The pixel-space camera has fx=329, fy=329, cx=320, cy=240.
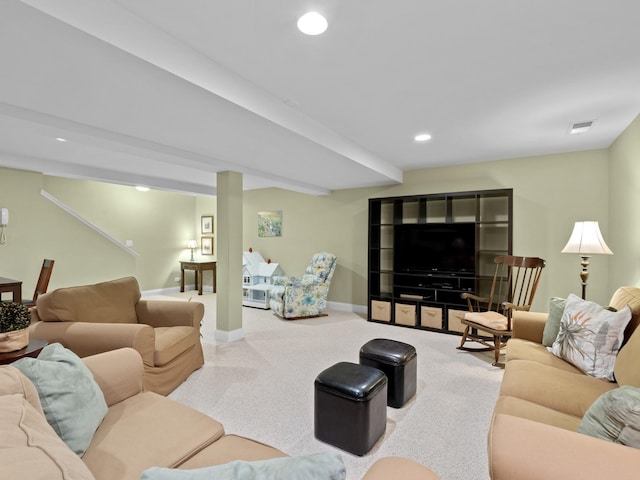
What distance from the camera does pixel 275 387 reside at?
290 cm

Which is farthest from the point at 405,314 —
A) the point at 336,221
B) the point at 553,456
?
the point at 553,456

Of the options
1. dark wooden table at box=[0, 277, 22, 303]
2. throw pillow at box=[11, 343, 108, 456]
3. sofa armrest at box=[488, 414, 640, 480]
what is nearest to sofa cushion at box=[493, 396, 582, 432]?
sofa armrest at box=[488, 414, 640, 480]

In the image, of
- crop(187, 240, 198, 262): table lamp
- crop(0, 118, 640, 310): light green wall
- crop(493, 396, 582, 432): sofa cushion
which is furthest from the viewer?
crop(187, 240, 198, 262): table lamp

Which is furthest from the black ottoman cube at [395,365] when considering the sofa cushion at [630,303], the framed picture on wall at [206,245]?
the framed picture on wall at [206,245]

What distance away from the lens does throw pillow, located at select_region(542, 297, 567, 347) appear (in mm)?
2535

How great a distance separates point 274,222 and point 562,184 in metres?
4.89

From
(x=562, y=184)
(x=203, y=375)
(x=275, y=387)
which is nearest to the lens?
(x=275, y=387)

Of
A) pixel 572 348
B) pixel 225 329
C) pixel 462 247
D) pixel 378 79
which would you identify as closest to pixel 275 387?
pixel 225 329

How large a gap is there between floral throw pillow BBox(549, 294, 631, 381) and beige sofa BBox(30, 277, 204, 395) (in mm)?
2984

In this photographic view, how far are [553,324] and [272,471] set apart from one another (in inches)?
106

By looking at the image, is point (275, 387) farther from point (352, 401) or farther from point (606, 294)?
point (606, 294)

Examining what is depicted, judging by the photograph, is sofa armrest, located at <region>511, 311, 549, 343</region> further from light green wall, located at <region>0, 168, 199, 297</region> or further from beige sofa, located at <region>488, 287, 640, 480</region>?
light green wall, located at <region>0, 168, 199, 297</region>

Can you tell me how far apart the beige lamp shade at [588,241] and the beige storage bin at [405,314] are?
2.13m

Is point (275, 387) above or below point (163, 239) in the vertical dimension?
below
